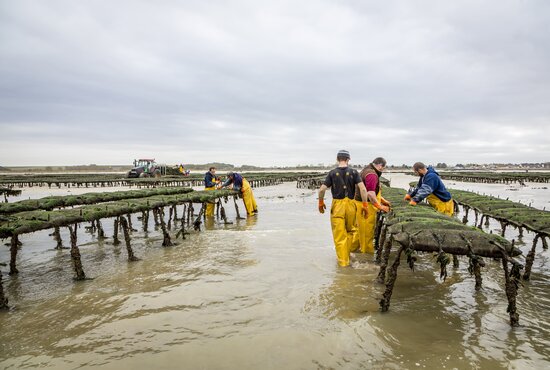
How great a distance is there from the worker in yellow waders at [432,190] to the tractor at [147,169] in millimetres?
44505

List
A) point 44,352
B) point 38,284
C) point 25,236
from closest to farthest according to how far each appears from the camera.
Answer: point 44,352 < point 38,284 < point 25,236

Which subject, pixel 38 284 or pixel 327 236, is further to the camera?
pixel 327 236

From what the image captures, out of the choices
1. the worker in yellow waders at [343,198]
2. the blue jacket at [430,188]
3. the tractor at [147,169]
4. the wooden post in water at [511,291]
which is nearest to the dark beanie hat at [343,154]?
the worker in yellow waders at [343,198]

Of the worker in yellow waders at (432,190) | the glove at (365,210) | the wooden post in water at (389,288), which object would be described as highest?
the worker in yellow waders at (432,190)

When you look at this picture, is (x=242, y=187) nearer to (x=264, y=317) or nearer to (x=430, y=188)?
(x=430, y=188)

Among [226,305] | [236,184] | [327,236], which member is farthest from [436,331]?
[236,184]

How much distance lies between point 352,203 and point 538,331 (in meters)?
3.83

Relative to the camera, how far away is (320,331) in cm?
441

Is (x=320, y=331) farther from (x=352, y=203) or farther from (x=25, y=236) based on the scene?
(x=25, y=236)

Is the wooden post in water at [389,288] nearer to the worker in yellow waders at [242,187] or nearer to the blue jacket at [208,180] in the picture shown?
the worker in yellow waders at [242,187]

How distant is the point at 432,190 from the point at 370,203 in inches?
62.5

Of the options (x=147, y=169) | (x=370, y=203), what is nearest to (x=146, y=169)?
(x=147, y=169)

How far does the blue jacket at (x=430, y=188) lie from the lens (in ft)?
25.6

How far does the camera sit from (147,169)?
48188 millimetres
